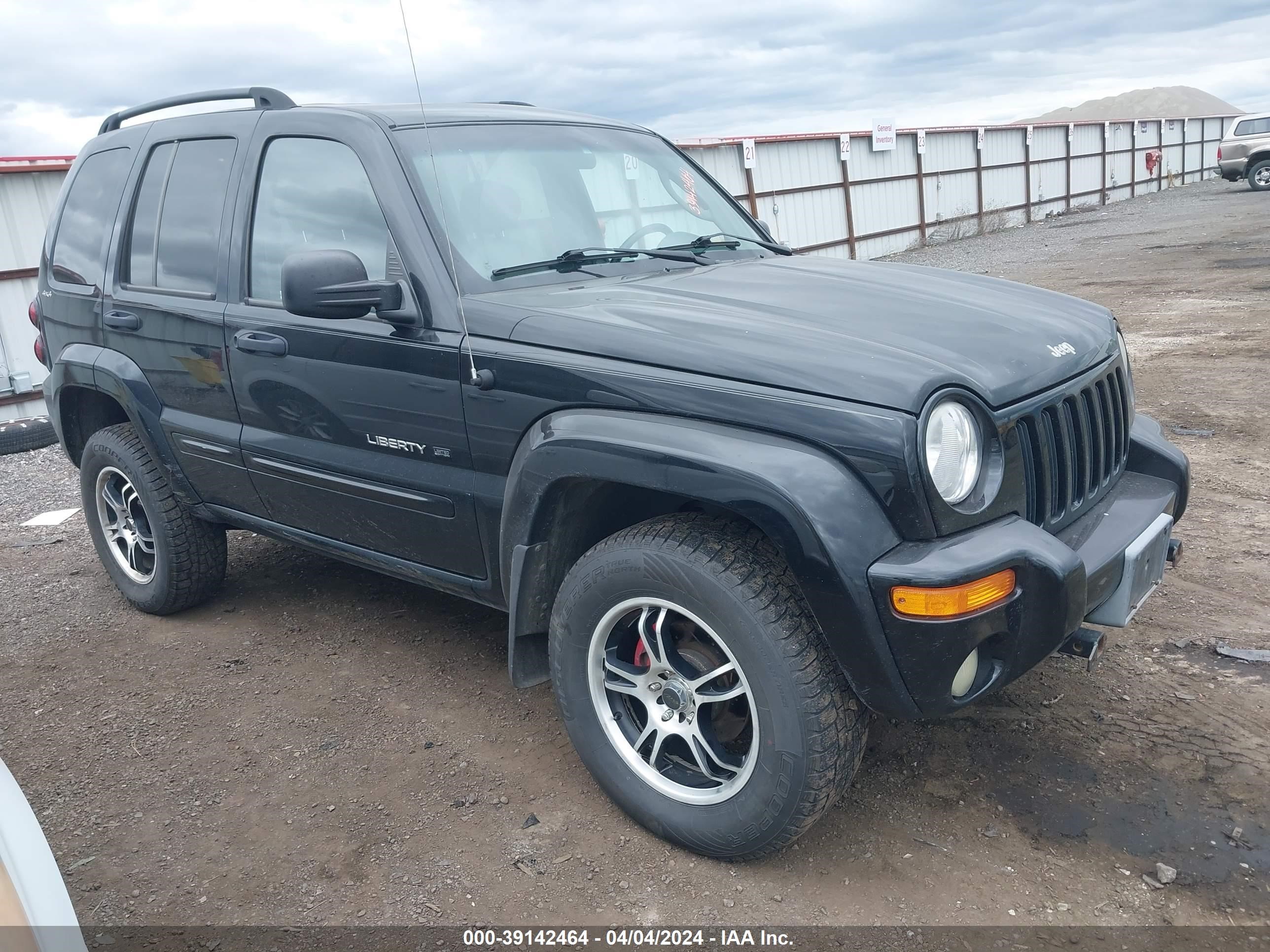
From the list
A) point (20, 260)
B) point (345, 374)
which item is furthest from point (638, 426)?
point (20, 260)

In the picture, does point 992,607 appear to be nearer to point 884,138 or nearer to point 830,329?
point 830,329

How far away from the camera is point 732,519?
102 inches

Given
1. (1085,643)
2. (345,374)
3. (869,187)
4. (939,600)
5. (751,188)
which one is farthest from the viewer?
(869,187)

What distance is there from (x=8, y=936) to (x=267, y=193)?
2662mm

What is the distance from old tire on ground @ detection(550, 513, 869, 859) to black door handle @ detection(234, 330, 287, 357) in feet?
4.41

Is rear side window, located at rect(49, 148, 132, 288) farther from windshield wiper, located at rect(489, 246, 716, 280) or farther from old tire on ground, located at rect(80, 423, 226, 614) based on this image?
windshield wiper, located at rect(489, 246, 716, 280)

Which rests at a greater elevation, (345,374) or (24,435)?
(345,374)

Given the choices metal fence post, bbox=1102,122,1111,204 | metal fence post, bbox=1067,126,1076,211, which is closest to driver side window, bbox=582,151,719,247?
metal fence post, bbox=1067,126,1076,211

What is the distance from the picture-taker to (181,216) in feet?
12.8

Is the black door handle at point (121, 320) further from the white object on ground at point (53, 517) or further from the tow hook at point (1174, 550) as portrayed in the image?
the tow hook at point (1174, 550)

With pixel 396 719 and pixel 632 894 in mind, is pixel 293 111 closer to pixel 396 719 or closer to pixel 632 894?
pixel 396 719

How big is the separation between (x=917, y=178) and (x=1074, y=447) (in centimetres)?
2216

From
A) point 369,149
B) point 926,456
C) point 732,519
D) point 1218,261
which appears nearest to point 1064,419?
point 926,456

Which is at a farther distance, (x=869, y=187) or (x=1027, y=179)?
(x=1027, y=179)
